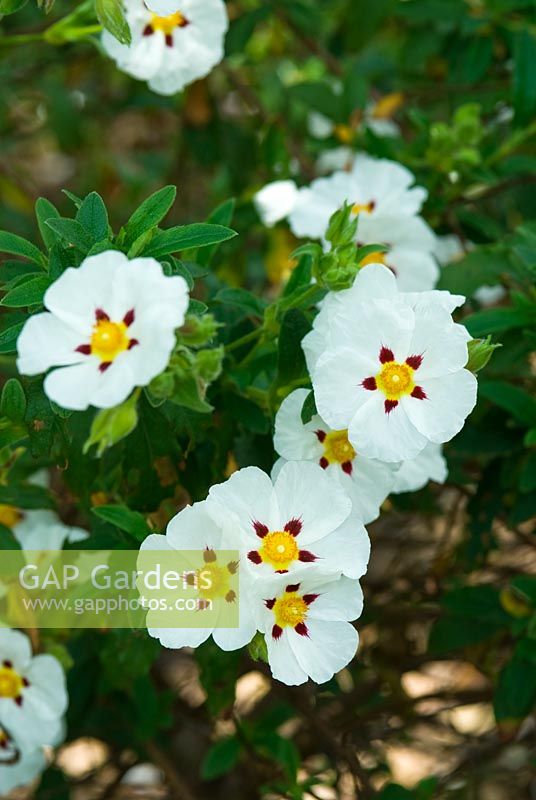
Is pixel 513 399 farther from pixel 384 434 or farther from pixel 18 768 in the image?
pixel 18 768

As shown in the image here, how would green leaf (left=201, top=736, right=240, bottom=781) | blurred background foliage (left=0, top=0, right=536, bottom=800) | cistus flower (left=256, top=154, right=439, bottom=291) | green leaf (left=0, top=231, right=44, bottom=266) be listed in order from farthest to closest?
1. green leaf (left=201, top=736, right=240, bottom=781)
2. cistus flower (left=256, top=154, right=439, bottom=291)
3. blurred background foliage (left=0, top=0, right=536, bottom=800)
4. green leaf (left=0, top=231, right=44, bottom=266)

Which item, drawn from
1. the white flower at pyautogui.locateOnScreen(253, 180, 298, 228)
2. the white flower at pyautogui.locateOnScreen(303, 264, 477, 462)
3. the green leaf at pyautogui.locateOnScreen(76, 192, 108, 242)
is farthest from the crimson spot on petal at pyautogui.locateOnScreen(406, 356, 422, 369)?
the white flower at pyautogui.locateOnScreen(253, 180, 298, 228)

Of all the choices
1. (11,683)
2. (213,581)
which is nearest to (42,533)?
(11,683)

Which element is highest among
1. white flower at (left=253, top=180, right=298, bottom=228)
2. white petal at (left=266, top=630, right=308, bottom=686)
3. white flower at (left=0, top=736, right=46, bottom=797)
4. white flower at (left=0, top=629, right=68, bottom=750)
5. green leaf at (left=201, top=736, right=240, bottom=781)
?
white flower at (left=253, top=180, right=298, bottom=228)

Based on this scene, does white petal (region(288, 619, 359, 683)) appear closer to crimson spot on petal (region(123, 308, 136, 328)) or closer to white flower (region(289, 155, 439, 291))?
Answer: crimson spot on petal (region(123, 308, 136, 328))

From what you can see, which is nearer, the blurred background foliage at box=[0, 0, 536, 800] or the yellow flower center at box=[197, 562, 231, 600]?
the yellow flower center at box=[197, 562, 231, 600]

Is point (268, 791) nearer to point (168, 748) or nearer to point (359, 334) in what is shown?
point (168, 748)

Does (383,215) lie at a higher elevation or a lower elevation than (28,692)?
higher
